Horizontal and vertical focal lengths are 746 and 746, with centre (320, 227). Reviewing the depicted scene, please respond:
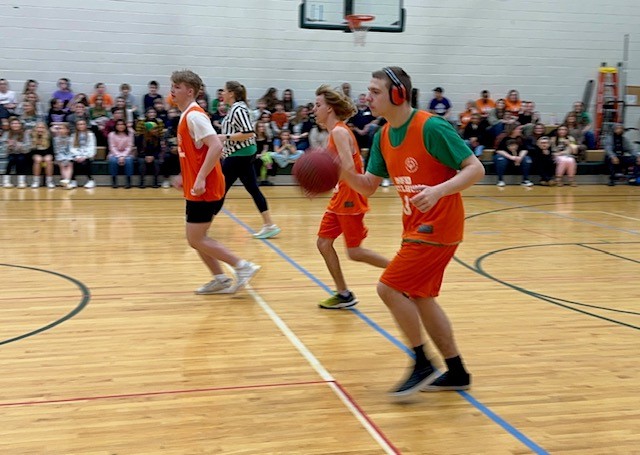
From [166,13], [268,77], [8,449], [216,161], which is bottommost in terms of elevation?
[8,449]

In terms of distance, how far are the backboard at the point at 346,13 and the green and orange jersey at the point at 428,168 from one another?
11.2m

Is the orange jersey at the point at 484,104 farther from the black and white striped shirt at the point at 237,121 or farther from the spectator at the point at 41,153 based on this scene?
the black and white striped shirt at the point at 237,121

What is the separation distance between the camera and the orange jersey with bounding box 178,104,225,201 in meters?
5.73

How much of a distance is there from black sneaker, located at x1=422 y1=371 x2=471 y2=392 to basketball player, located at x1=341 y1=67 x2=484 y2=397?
0.10 meters

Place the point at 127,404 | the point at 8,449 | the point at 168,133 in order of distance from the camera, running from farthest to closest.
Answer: the point at 168,133, the point at 127,404, the point at 8,449

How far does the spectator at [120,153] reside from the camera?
13977 millimetres

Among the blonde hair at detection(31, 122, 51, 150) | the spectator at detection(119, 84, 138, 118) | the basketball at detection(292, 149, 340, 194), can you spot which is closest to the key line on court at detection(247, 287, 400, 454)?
the basketball at detection(292, 149, 340, 194)

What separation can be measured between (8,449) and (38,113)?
40.6 ft

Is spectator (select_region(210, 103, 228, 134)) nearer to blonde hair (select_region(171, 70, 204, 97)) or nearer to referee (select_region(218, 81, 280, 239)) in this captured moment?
referee (select_region(218, 81, 280, 239))

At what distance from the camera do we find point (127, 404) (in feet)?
12.7

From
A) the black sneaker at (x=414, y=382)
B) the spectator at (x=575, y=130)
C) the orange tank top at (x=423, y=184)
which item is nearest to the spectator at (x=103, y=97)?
the spectator at (x=575, y=130)

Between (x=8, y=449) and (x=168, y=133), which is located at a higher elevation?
(x=168, y=133)

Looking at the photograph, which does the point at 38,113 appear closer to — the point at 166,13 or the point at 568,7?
the point at 166,13

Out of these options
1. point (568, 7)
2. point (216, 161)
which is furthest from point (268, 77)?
point (216, 161)
